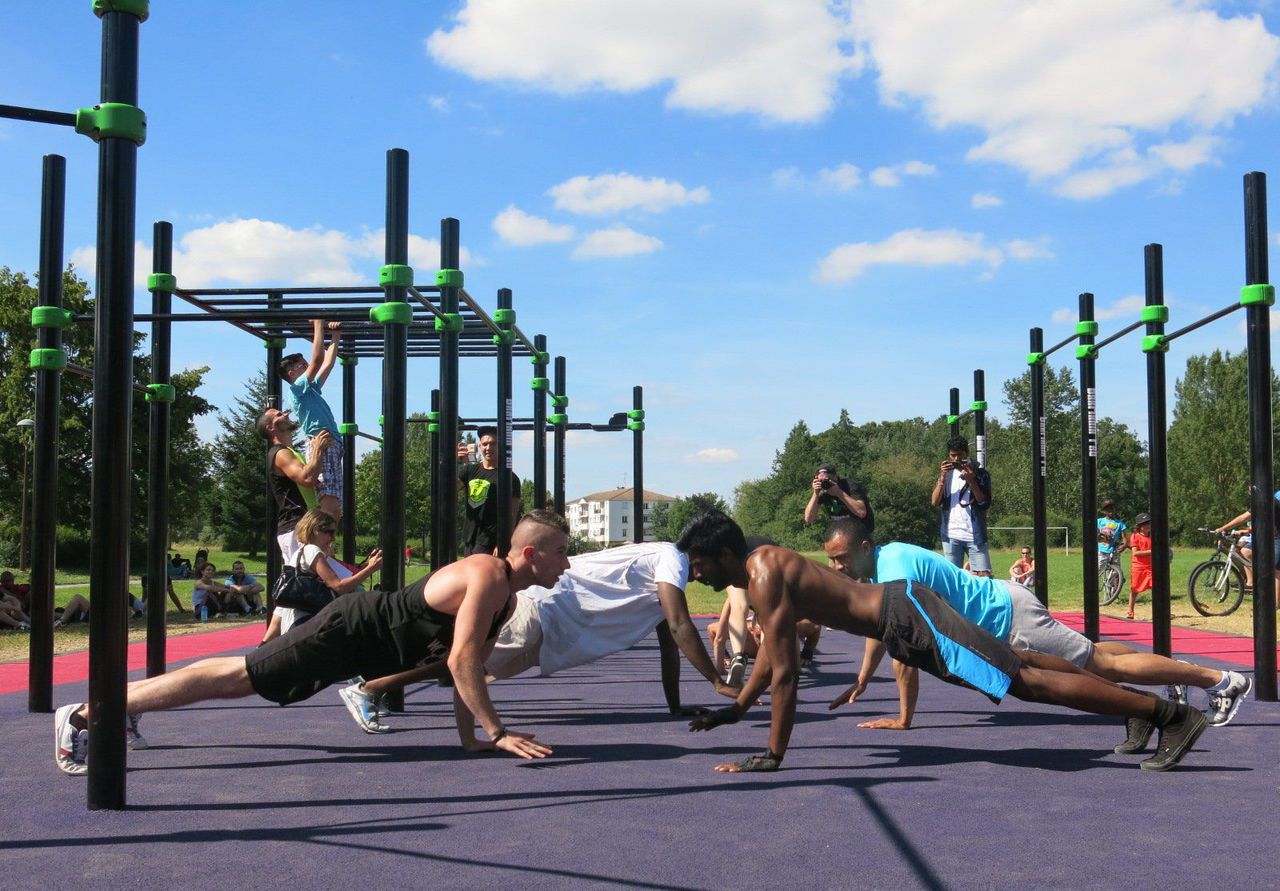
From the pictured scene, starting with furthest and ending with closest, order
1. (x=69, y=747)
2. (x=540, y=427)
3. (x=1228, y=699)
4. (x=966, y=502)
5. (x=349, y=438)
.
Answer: (x=540, y=427) → (x=349, y=438) → (x=966, y=502) → (x=1228, y=699) → (x=69, y=747)

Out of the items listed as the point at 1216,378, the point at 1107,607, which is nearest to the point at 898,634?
the point at 1107,607

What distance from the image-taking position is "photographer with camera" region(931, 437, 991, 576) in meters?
9.77

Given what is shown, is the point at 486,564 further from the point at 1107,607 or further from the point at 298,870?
the point at 1107,607

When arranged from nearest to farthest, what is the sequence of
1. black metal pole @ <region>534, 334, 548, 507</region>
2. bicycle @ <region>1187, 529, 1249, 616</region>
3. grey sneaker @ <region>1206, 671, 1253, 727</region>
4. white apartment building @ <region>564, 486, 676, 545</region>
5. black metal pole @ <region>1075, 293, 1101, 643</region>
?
grey sneaker @ <region>1206, 671, 1253, 727</region>, black metal pole @ <region>1075, 293, 1101, 643</region>, black metal pole @ <region>534, 334, 548, 507</region>, bicycle @ <region>1187, 529, 1249, 616</region>, white apartment building @ <region>564, 486, 676, 545</region>

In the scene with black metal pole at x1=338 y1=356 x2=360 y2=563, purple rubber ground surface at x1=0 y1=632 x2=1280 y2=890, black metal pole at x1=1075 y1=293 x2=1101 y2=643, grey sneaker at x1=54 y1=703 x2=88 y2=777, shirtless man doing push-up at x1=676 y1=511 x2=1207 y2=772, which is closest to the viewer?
purple rubber ground surface at x1=0 y1=632 x2=1280 y2=890

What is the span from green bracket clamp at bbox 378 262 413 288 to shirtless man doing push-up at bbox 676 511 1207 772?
247 cm

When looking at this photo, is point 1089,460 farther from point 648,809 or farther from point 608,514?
point 608,514

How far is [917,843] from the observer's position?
3.54 m

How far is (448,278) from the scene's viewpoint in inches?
302

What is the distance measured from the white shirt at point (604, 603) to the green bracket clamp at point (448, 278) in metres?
2.27

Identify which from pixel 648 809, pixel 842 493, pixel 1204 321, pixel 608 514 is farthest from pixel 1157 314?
pixel 608 514

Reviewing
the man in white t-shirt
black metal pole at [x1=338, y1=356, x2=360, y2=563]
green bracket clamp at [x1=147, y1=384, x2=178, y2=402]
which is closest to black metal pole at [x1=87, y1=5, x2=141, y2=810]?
the man in white t-shirt

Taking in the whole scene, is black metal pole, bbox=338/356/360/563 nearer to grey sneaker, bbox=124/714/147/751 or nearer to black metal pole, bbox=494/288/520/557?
black metal pole, bbox=494/288/520/557

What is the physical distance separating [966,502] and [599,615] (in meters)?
4.62
